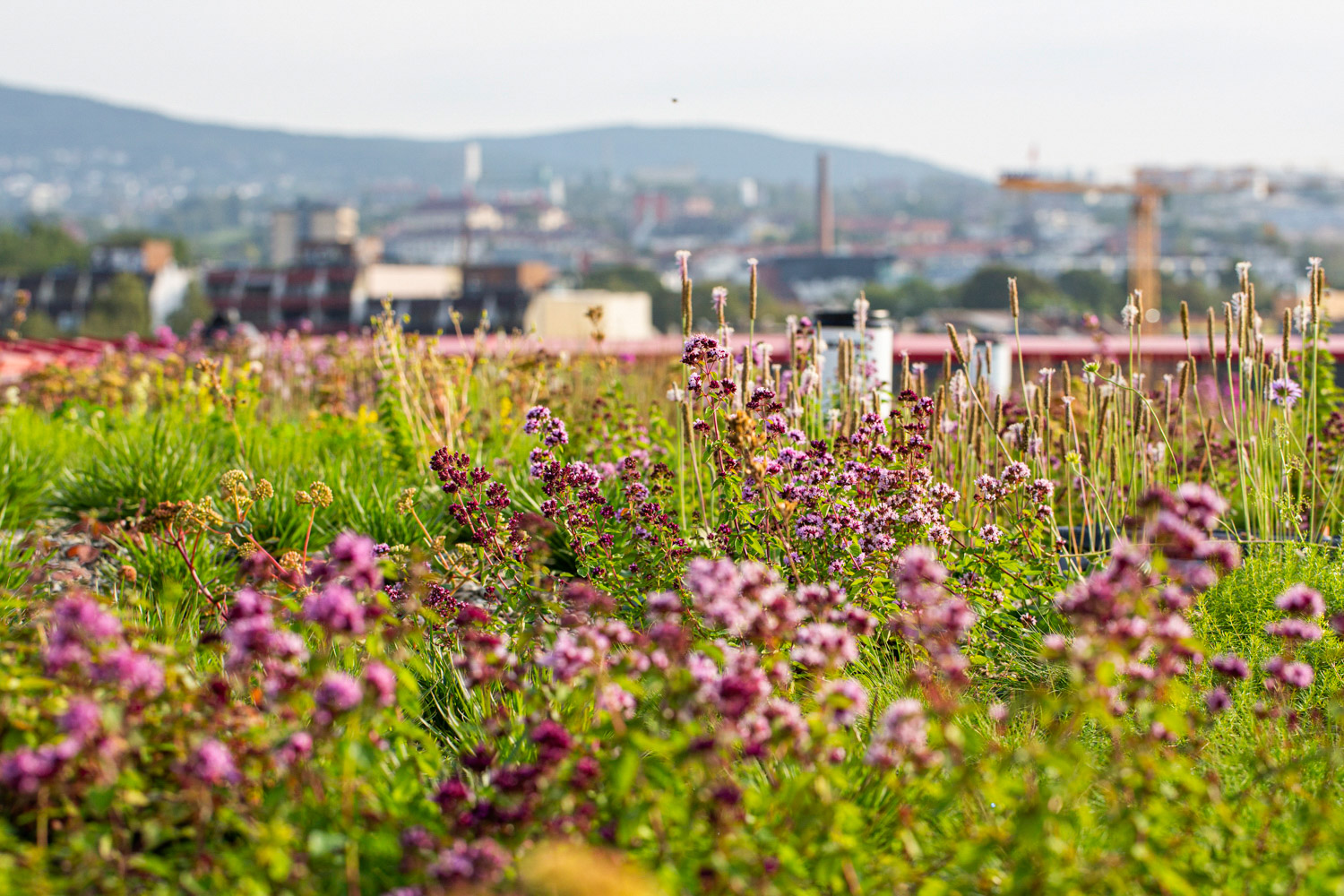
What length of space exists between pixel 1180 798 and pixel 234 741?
5.67 ft

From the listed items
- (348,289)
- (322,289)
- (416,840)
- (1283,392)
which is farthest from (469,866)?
(322,289)

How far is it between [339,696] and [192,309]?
11373cm

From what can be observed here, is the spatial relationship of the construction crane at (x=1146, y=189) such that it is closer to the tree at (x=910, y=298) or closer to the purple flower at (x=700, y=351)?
the tree at (x=910, y=298)

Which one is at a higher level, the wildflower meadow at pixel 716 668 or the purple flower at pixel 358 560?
the purple flower at pixel 358 560

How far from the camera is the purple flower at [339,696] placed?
184 cm

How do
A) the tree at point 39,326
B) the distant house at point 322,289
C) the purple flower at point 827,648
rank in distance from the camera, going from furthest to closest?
the distant house at point 322,289, the tree at point 39,326, the purple flower at point 827,648

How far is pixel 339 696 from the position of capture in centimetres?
184

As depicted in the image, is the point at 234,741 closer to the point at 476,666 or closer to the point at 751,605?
the point at 476,666

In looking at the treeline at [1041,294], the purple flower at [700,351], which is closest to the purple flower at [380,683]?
the purple flower at [700,351]

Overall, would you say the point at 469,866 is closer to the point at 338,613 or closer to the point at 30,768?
the point at 338,613

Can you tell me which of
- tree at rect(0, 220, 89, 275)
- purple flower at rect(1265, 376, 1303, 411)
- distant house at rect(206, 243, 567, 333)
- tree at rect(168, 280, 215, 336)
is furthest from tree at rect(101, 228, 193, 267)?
purple flower at rect(1265, 376, 1303, 411)

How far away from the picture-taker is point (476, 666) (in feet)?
7.20

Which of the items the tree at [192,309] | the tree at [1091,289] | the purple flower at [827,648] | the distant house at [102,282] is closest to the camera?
the purple flower at [827,648]

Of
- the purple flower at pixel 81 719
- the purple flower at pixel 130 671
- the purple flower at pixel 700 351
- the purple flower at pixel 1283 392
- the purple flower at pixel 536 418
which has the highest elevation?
the purple flower at pixel 700 351
